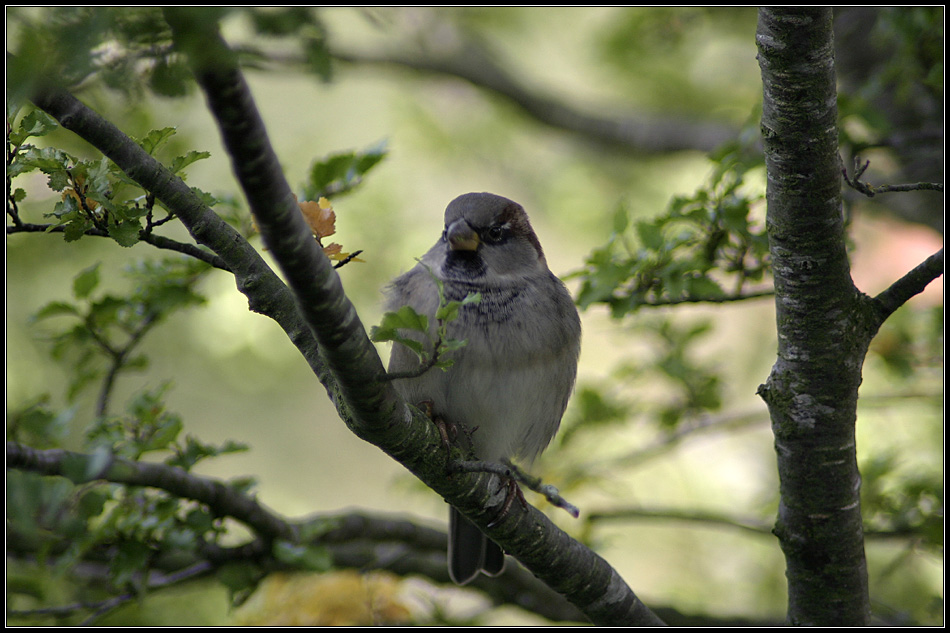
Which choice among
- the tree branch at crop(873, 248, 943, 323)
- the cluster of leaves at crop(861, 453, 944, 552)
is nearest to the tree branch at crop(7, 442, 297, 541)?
the tree branch at crop(873, 248, 943, 323)

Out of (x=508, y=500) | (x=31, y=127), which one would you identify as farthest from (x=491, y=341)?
(x=31, y=127)

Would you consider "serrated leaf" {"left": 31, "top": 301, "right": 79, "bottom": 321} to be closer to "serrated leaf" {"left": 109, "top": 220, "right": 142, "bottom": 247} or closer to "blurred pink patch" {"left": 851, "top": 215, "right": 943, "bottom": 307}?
"serrated leaf" {"left": 109, "top": 220, "right": 142, "bottom": 247}

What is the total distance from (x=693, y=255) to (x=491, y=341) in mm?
699

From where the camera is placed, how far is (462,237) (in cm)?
218

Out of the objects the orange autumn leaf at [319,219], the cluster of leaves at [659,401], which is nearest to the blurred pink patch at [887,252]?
the cluster of leaves at [659,401]

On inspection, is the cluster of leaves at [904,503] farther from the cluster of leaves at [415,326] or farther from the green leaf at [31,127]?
the green leaf at [31,127]

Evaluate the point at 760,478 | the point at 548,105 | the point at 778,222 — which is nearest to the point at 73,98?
the point at 778,222

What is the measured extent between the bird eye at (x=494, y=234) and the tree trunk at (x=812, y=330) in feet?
2.90

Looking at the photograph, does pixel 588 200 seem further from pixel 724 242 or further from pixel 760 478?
pixel 724 242

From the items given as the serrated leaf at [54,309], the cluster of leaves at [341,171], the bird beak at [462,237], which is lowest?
the serrated leaf at [54,309]

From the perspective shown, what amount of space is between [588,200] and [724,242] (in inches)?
102

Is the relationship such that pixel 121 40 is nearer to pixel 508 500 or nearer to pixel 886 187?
pixel 508 500

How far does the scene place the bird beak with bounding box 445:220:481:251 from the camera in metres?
2.18

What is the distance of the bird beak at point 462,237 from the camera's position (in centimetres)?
218
